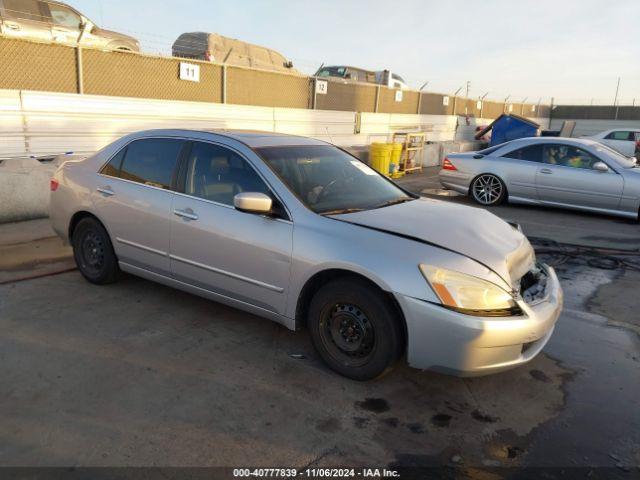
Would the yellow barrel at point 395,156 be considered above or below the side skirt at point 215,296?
above

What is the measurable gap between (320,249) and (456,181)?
307 inches

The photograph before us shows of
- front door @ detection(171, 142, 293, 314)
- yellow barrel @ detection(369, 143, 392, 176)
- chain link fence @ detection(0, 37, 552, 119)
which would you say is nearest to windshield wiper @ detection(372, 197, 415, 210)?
front door @ detection(171, 142, 293, 314)

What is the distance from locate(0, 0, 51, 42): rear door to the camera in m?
10.6

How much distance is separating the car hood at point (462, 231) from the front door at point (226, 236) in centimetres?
54

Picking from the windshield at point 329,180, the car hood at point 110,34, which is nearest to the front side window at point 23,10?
the car hood at point 110,34

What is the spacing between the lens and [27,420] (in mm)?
2791

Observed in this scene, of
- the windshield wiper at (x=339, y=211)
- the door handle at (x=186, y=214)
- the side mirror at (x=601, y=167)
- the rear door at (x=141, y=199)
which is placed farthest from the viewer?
the side mirror at (x=601, y=167)

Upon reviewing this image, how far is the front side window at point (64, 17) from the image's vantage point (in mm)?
11556

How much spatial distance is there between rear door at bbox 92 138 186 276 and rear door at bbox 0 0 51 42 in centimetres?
797

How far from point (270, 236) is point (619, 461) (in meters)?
2.39

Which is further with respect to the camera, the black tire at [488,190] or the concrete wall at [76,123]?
the black tire at [488,190]

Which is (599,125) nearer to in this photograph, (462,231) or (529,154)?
(529,154)

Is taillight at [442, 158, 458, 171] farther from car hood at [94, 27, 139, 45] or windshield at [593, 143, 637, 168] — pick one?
car hood at [94, 27, 139, 45]

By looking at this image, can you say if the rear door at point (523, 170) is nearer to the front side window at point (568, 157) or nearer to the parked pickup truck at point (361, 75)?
the front side window at point (568, 157)
